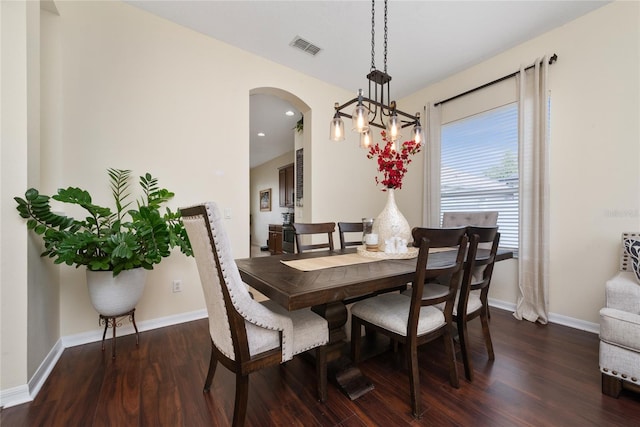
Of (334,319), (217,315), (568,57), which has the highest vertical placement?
(568,57)

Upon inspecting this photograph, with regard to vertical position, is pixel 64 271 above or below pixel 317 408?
above

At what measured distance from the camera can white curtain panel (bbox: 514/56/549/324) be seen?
248 centimetres

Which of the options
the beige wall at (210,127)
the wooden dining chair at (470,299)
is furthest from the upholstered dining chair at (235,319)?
the beige wall at (210,127)

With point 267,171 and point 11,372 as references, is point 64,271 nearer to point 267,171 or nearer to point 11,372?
point 11,372

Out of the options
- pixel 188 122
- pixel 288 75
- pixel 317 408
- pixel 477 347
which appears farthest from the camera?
pixel 288 75

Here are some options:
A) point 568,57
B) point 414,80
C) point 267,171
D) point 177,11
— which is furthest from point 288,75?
point 267,171

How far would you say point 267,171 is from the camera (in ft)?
27.1

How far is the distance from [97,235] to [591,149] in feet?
13.4

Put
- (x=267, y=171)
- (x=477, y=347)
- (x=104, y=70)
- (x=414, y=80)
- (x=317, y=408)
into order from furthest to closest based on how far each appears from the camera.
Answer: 1. (x=267, y=171)
2. (x=414, y=80)
3. (x=104, y=70)
4. (x=477, y=347)
5. (x=317, y=408)

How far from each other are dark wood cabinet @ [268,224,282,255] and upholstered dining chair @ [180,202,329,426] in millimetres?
5340

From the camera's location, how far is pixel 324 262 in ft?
5.44

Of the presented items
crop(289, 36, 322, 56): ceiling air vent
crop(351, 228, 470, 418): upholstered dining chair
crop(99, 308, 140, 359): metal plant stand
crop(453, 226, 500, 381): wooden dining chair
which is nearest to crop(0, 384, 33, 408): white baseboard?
crop(99, 308, 140, 359): metal plant stand

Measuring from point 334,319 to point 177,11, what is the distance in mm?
2952

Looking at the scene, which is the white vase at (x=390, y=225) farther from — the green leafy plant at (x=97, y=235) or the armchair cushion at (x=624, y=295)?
the green leafy plant at (x=97, y=235)
